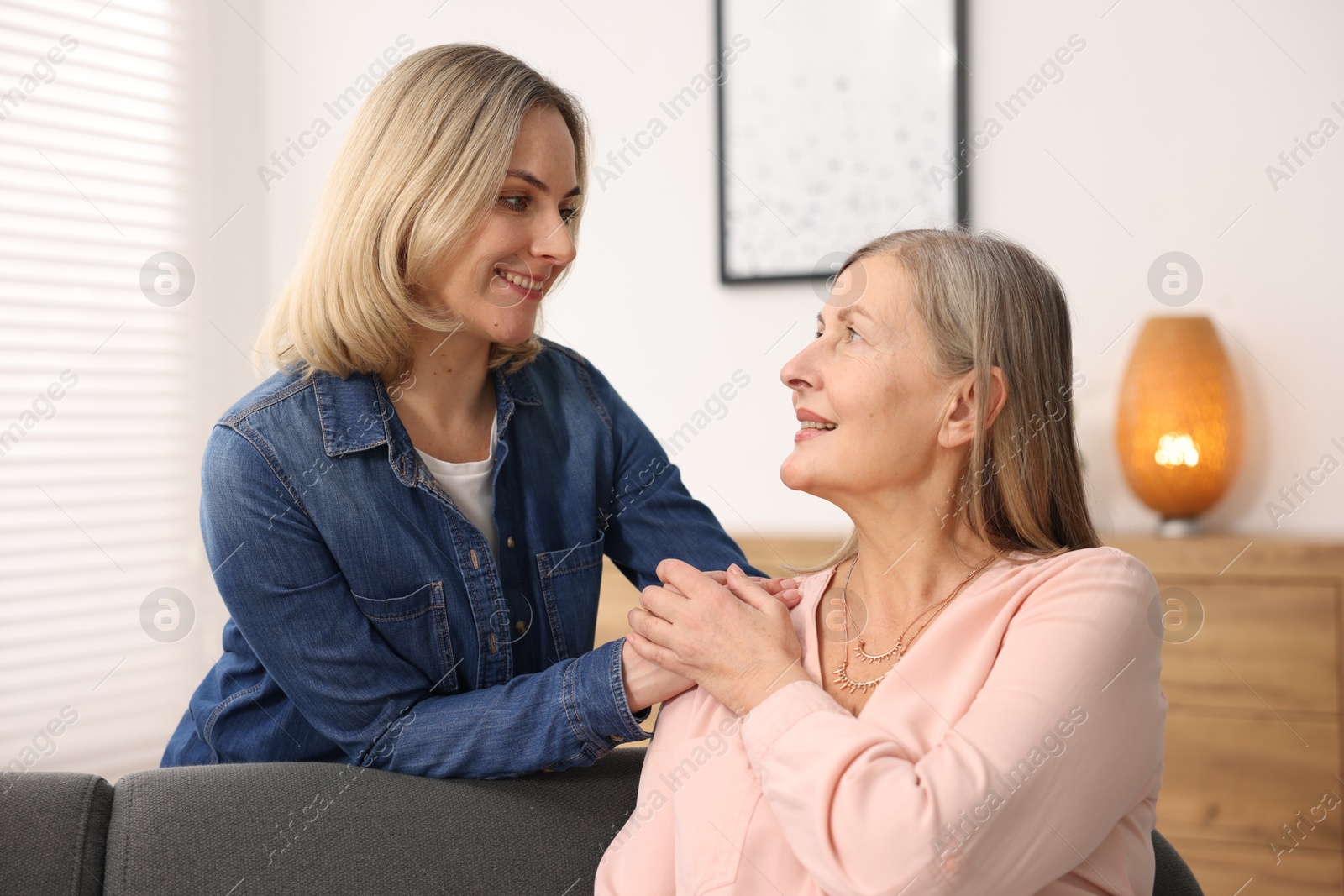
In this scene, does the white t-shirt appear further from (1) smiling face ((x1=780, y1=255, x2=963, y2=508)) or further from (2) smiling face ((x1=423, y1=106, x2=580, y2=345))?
(1) smiling face ((x1=780, y1=255, x2=963, y2=508))

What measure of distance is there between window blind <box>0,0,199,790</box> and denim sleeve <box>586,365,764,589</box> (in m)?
1.96

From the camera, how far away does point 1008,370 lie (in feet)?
4.28

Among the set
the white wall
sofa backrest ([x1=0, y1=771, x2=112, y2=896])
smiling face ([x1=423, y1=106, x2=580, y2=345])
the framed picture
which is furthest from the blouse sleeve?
the framed picture

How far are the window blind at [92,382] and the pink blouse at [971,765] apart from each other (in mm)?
2344

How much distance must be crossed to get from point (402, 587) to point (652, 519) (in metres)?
0.43

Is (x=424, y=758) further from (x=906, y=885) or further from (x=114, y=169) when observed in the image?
(x=114, y=169)

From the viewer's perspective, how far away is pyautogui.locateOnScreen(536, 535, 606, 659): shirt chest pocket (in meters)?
1.64

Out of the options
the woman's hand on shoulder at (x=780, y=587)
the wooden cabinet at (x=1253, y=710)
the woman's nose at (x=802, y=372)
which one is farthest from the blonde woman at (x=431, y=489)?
the wooden cabinet at (x=1253, y=710)

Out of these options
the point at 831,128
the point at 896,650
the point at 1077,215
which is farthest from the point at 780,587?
the point at 831,128

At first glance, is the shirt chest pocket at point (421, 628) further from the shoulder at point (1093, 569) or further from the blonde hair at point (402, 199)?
the shoulder at point (1093, 569)

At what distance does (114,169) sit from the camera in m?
3.15

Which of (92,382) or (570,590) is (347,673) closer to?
(570,590)

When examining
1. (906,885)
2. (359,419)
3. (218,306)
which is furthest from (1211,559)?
(218,306)

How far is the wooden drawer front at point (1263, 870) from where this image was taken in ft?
8.04
